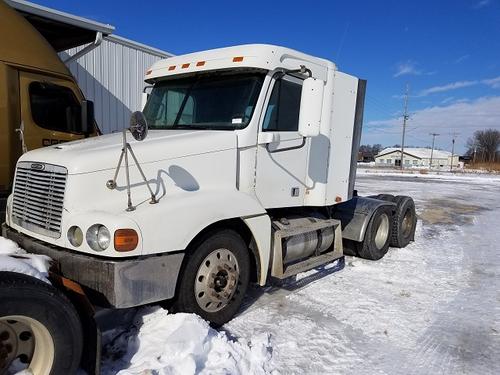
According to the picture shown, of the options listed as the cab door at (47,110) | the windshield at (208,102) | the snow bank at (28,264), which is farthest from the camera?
the cab door at (47,110)

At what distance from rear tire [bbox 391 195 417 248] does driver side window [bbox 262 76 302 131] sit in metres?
3.81

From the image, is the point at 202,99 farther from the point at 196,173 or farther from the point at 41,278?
the point at 41,278

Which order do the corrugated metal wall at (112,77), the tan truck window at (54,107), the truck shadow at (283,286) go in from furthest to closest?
the corrugated metal wall at (112,77) → the tan truck window at (54,107) → the truck shadow at (283,286)

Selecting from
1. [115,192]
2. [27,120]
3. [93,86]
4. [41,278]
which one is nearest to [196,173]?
Answer: [115,192]

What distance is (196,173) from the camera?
13.2 ft

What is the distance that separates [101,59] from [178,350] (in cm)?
839

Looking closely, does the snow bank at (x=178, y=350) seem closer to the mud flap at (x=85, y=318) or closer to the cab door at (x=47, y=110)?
the mud flap at (x=85, y=318)

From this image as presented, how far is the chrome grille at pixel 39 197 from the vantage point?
11.2 ft

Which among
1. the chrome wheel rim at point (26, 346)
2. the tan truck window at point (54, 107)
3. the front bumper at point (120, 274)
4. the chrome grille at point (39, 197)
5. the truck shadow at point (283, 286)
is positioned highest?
the tan truck window at point (54, 107)

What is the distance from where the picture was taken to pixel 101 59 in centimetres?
973

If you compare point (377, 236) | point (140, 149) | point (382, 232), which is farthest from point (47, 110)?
point (382, 232)

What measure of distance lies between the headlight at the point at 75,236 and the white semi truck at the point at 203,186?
0.03 ft

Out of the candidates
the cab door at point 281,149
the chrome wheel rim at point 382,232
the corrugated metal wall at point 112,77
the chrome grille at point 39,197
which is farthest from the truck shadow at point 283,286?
the corrugated metal wall at point 112,77

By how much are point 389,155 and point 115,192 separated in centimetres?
12155
